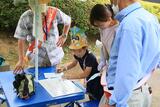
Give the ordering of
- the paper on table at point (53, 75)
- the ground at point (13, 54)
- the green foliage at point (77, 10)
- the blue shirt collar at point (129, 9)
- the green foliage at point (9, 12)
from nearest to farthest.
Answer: the blue shirt collar at point (129, 9) < the paper on table at point (53, 75) < the ground at point (13, 54) < the green foliage at point (9, 12) < the green foliage at point (77, 10)

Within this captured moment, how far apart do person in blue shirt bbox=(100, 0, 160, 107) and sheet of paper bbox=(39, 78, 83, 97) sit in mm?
897

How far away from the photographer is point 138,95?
2.23 metres

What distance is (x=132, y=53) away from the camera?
6.60 ft

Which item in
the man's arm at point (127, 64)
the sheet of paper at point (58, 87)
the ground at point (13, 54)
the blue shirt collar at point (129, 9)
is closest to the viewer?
the man's arm at point (127, 64)

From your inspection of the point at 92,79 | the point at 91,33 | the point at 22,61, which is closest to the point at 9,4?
the point at 91,33

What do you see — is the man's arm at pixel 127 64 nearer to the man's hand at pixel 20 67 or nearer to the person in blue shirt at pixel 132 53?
the person in blue shirt at pixel 132 53

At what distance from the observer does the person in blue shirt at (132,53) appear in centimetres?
201

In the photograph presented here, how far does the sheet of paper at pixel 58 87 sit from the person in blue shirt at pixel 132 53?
2.94ft

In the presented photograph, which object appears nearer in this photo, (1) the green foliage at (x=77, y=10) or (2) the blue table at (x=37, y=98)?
(2) the blue table at (x=37, y=98)

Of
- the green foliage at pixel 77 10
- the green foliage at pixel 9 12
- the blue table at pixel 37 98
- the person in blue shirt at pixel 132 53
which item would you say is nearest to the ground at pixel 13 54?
the green foliage at pixel 9 12

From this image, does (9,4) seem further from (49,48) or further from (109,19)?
(109,19)

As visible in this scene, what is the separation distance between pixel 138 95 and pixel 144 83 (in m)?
0.10

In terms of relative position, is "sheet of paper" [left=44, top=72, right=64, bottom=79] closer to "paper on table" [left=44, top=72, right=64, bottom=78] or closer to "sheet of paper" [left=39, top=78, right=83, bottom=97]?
"paper on table" [left=44, top=72, right=64, bottom=78]

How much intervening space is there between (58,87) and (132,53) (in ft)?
4.25
